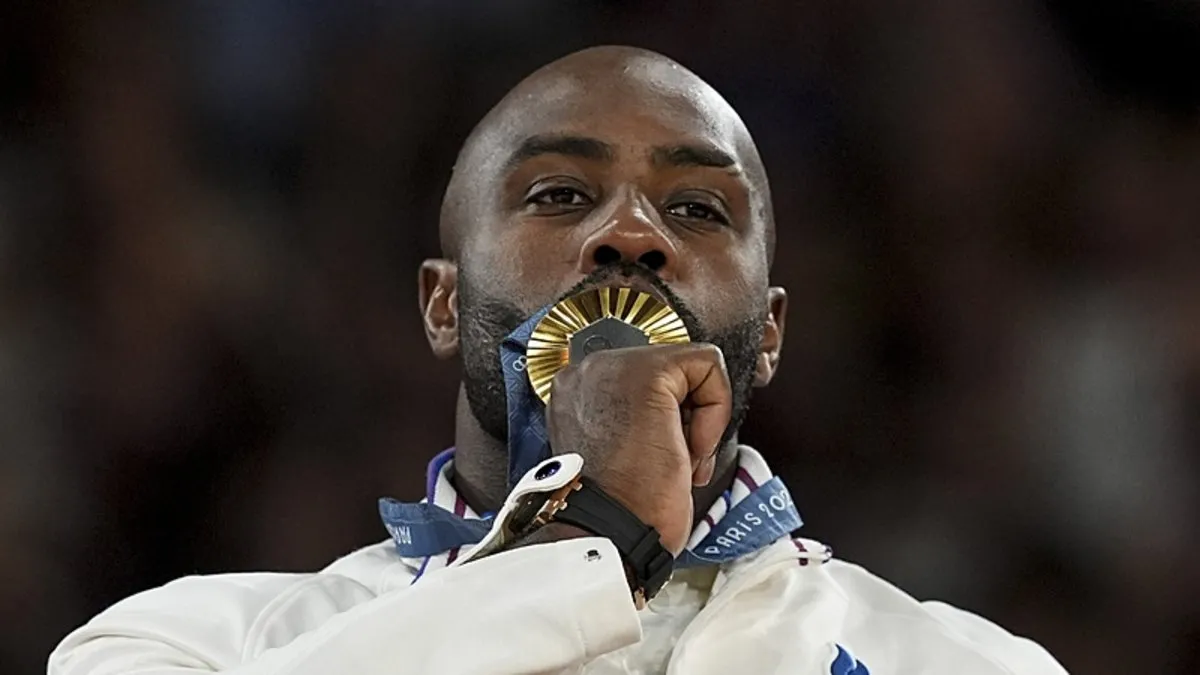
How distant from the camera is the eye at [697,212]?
112 centimetres

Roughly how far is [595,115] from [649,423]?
0.46m

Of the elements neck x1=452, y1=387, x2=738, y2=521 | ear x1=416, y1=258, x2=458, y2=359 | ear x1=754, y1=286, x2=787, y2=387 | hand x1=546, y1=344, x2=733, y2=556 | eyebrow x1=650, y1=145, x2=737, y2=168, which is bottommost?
neck x1=452, y1=387, x2=738, y2=521

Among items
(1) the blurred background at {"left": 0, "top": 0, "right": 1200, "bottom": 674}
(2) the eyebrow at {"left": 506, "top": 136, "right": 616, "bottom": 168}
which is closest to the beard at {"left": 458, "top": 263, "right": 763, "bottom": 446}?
(2) the eyebrow at {"left": 506, "top": 136, "right": 616, "bottom": 168}

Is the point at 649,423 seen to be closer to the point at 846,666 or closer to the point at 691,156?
the point at 846,666

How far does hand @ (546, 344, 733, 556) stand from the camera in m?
0.73

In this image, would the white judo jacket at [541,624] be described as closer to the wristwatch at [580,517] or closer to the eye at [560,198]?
the wristwatch at [580,517]

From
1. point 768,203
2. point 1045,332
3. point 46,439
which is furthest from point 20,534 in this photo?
point 1045,332

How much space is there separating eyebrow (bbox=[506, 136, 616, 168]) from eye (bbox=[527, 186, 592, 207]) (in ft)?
0.10

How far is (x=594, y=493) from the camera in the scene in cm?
73

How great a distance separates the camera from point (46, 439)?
147 cm

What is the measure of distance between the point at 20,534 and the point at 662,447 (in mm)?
973

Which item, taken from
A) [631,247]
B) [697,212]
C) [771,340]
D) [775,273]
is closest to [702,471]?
[631,247]

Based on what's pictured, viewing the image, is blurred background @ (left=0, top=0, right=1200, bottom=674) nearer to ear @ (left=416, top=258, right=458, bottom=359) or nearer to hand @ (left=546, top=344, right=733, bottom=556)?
ear @ (left=416, top=258, right=458, bottom=359)

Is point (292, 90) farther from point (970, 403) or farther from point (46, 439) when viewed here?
point (970, 403)
